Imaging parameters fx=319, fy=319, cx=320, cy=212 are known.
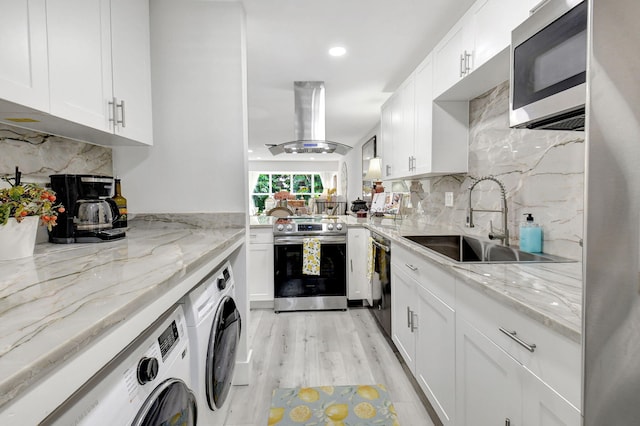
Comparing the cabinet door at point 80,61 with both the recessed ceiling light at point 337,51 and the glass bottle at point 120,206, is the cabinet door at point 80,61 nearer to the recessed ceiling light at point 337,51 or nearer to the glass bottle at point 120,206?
the glass bottle at point 120,206

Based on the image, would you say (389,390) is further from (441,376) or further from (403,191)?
(403,191)

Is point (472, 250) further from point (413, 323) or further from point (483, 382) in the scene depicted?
point (483, 382)

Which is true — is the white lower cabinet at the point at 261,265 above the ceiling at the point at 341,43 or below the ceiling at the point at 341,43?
below

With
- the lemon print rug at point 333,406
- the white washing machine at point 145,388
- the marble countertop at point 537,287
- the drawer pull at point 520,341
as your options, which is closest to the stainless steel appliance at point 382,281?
the lemon print rug at point 333,406

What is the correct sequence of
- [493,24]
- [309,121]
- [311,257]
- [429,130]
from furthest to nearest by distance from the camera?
[309,121] → [311,257] → [429,130] → [493,24]

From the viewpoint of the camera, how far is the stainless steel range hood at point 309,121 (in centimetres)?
342

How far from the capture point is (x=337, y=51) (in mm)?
2650

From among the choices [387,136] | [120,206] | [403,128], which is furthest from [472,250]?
[120,206]

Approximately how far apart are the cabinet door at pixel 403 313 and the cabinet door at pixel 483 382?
1.97 feet

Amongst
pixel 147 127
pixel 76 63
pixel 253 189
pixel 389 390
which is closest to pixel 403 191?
pixel 389 390

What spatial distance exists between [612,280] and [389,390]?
1.86 meters

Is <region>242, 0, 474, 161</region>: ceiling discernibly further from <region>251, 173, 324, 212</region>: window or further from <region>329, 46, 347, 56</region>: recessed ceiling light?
<region>251, 173, 324, 212</region>: window

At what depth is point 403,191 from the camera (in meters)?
4.02

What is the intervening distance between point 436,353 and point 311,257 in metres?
1.83
